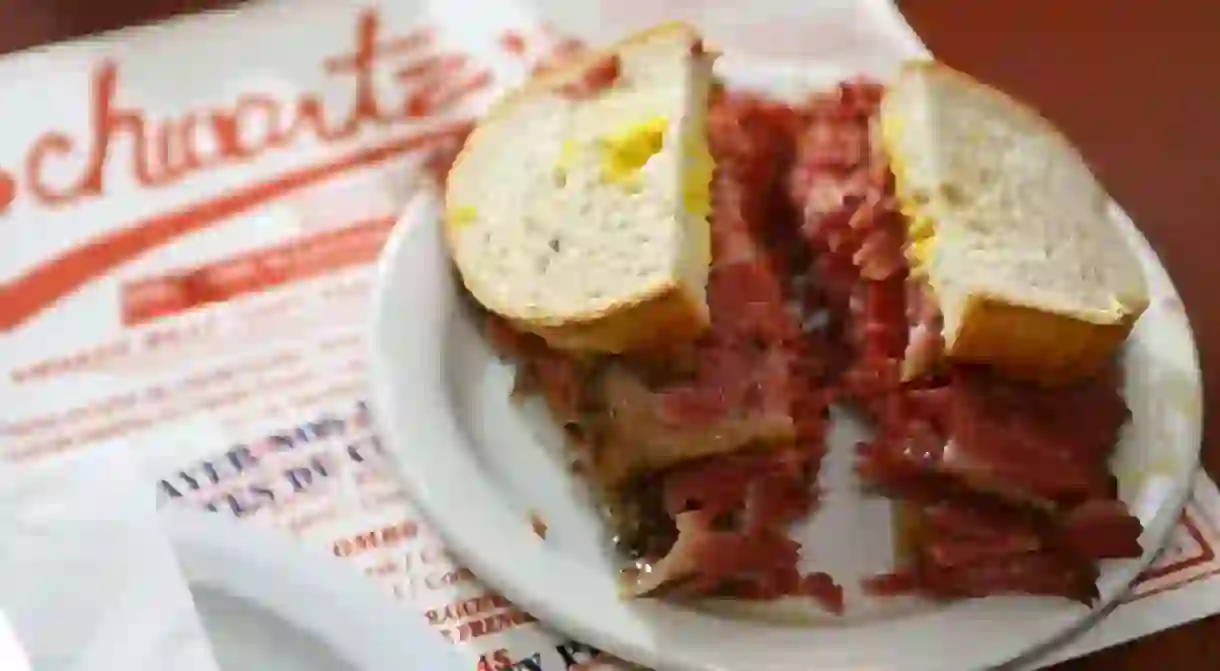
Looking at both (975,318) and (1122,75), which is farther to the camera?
(1122,75)

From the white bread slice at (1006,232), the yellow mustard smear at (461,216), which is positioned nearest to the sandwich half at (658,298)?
the yellow mustard smear at (461,216)

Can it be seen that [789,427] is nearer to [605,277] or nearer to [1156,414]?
[605,277]

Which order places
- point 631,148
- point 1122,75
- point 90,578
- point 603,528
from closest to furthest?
point 90,578
point 603,528
point 631,148
point 1122,75

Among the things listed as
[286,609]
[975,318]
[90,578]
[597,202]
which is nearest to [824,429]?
[975,318]

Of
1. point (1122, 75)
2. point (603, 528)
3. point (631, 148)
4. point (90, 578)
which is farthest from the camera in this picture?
point (1122, 75)

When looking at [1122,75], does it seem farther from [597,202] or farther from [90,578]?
[90,578]

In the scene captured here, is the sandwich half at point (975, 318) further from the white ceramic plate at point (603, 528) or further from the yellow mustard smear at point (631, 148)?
the yellow mustard smear at point (631, 148)

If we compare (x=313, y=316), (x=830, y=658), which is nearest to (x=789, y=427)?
(x=830, y=658)

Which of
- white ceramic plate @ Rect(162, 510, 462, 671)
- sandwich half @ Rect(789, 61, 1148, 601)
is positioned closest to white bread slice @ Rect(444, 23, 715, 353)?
sandwich half @ Rect(789, 61, 1148, 601)
